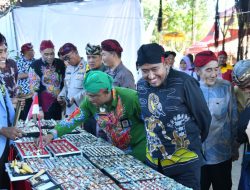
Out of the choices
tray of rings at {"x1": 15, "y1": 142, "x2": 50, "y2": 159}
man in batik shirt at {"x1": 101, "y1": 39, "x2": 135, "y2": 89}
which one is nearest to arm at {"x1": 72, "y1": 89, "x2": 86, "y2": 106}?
man in batik shirt at {"x1": 101, "y1": 39, "x2": 135, "y2": 89}

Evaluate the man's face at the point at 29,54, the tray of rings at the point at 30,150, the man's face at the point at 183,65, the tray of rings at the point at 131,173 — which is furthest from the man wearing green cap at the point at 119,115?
the man's face at the point at 183,65

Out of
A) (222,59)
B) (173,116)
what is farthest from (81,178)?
(222,59)

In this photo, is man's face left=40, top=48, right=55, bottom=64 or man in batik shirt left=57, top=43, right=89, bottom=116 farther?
man's face left=40, top=48, right=55, bottom=64

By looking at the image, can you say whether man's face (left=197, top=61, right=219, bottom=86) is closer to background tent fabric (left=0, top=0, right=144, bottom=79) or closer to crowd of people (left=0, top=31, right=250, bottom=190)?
crowd of people (left=0, top=31, right=250, bottom=190)

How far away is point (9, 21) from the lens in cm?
843

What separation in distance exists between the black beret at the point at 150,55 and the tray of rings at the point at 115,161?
0.77 m

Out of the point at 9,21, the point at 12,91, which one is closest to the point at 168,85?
the point at 12,91

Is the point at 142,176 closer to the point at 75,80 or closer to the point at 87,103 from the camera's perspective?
the point at 87,103

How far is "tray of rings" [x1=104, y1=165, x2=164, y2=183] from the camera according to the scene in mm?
2369

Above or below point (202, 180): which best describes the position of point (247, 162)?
above

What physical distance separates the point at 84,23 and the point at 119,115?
5702mm

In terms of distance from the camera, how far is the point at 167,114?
249 centimetres

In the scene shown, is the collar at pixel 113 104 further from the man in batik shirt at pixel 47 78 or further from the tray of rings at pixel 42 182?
the man in batik shirt at pixel 47 78

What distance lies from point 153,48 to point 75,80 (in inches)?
100
